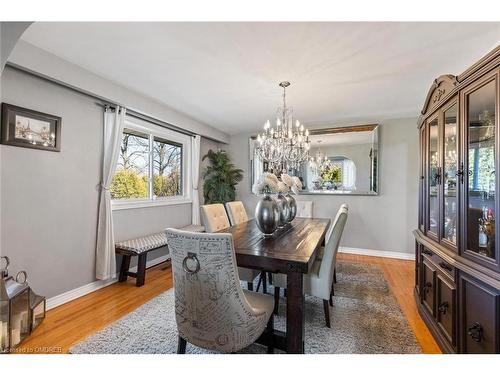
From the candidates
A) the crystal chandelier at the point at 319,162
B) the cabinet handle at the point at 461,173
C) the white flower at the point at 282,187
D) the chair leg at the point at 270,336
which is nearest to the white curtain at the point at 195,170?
the crystal chandelier at the point at 319,162

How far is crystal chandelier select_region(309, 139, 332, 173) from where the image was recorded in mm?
4246

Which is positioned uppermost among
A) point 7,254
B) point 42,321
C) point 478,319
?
point 7,254

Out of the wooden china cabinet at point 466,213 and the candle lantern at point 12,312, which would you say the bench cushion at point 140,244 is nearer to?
the candle lantern at point 12,312

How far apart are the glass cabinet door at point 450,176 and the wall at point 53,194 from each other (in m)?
3.36

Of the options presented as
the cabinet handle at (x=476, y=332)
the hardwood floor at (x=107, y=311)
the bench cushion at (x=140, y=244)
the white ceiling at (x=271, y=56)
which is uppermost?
the white ceiling at (x=271, y=56)

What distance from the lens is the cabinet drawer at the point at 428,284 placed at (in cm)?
183

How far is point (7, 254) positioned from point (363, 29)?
3.39 m

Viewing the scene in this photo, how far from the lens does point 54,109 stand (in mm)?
2229

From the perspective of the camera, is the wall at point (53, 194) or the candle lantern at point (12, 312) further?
the wall at point (53, 194)

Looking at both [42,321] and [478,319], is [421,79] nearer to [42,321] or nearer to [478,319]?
[478,319]

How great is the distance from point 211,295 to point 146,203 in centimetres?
255

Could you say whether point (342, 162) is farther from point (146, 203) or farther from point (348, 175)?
point (146, 203)
